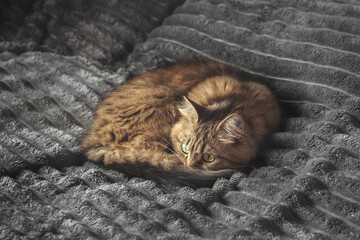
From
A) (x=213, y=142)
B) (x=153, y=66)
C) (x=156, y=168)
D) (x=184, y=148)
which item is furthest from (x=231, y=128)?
(x=153, y=66)

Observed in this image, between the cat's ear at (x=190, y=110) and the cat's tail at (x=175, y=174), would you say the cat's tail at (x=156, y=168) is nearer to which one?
the cat's tail at (x=175, y=174)

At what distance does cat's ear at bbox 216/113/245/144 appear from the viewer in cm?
148

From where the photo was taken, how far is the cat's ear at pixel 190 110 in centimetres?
154

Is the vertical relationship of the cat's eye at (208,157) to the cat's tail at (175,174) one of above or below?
above

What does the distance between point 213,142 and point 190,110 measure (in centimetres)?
15

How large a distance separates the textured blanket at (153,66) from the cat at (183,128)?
0.06 m

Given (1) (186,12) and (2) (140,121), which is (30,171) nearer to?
(2) (140,121)

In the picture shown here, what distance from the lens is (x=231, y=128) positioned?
1.51 metres

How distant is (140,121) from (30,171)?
1.30 feet

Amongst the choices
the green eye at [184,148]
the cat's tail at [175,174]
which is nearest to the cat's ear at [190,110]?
the green eye at [184,148]

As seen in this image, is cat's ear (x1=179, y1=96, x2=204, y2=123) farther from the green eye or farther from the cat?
the green eye

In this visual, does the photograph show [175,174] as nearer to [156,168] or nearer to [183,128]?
[156,168]

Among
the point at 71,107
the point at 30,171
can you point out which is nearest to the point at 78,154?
the point at 30,171

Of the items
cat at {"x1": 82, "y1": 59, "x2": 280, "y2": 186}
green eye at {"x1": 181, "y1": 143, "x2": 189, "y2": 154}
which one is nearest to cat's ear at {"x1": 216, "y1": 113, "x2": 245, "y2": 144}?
cat at {"x1": 82, "y1": 59, "x2": 280, "y2": 186}
